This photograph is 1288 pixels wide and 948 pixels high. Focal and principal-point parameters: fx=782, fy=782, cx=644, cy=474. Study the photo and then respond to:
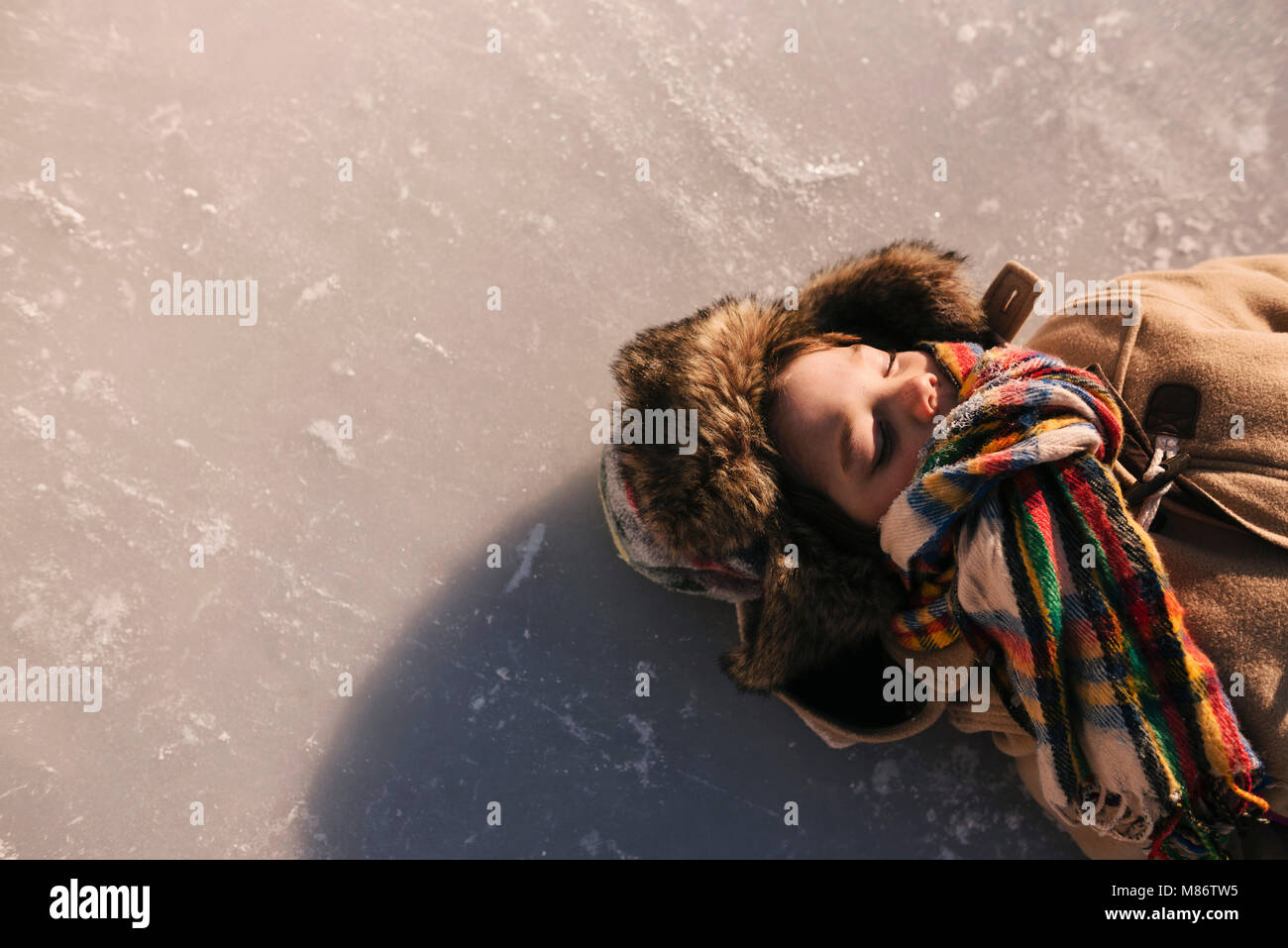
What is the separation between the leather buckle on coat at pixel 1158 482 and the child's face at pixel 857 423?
0.28 meters

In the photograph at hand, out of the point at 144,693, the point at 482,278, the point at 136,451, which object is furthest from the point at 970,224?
the point at 144,693

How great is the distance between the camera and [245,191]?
59.9 inches

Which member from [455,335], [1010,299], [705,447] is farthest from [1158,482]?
[455,335]

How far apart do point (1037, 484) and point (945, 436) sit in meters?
0.14

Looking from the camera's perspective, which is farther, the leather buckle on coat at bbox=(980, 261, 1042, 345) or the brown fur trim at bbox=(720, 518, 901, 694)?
the leather buckle on coat at bbox=(980, 261, 1042, 345)

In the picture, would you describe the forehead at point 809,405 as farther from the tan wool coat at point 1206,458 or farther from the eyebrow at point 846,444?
the tan wool coat at point 1206,458

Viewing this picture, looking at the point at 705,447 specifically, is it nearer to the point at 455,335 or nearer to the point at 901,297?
the point at 901,297

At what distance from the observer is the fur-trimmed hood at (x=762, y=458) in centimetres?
110

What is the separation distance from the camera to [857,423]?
1088mm

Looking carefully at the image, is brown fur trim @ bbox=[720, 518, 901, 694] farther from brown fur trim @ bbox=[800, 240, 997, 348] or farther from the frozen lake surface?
brown fur trim @ bbox=[800, 240, 997, 348]

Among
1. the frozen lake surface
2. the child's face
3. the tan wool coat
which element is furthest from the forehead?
the frozen lake surface

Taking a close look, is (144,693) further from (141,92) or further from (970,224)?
(970,224)

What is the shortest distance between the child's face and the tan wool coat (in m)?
0.26

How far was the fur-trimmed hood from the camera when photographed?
1.10 m
